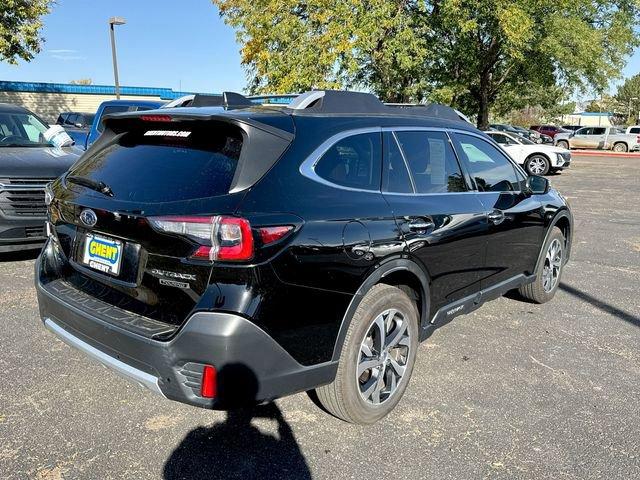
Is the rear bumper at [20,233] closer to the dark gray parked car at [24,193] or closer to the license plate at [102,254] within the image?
the dark gray parked car at [24,193]

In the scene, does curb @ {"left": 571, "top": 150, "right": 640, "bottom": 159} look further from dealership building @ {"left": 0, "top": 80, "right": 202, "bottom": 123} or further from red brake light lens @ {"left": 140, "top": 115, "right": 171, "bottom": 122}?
red brake light lens @ {"left": 140, "top": 115, "right": 171, "bottom": 122}

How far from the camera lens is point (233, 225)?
7.43 feet

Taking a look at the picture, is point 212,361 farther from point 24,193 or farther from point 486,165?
point 24,193

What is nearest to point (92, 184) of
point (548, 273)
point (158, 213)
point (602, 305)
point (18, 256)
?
point (158, 213)

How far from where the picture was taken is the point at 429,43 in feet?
67.6

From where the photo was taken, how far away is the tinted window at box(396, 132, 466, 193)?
A: 3.29 metres

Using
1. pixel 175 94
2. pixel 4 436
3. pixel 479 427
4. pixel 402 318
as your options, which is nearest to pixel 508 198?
pixel 402 318

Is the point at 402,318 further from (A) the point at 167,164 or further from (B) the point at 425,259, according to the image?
(A) the point at 167,164

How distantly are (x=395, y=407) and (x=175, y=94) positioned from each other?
3234 centimetres

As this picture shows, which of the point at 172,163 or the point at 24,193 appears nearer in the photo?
the point at 172,163

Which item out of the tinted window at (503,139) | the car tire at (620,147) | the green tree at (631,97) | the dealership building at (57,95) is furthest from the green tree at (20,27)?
the green tree at (631,97)

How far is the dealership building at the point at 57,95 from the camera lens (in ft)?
89.8

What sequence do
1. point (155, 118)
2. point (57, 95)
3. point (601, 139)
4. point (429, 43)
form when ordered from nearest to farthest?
point (155, 118)
point (429, 43)
point (57, 95)
point (601, 139)

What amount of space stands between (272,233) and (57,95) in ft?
102
